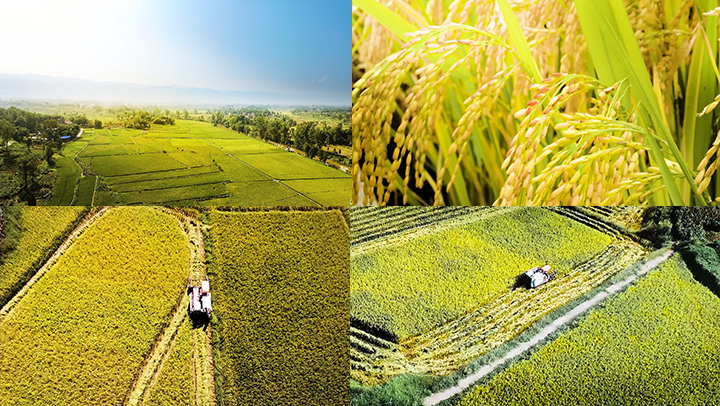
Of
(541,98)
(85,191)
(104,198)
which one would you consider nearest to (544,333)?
(541,98)

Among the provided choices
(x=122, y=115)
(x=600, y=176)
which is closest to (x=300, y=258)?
(x=122, y=115)

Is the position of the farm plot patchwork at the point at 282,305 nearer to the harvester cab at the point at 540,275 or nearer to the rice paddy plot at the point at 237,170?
the rice paddy plot at the point at 237,170

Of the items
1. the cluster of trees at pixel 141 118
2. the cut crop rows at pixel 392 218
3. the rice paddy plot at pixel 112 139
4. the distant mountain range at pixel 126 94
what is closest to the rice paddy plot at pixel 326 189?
the cut crop rows at pixel 392 218

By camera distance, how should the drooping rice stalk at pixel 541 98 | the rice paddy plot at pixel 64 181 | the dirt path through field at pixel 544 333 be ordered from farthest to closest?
1. the rice paddy plot at pixel 64 181
2. the dirt path through field at pixel 544 333
3. the drooping rice stalk at pixel 541 98

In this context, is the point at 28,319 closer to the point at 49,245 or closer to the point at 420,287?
the point at 49,245

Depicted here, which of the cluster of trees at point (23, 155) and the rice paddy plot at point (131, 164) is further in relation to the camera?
the rice paddy plot at point (131, 164)

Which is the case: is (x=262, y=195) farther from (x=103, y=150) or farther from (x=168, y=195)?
(x=103, y=150)

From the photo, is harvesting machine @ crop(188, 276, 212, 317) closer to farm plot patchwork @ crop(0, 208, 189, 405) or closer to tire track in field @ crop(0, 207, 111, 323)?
farm plot patchwork @ crop(0, 208, 189, 405)
